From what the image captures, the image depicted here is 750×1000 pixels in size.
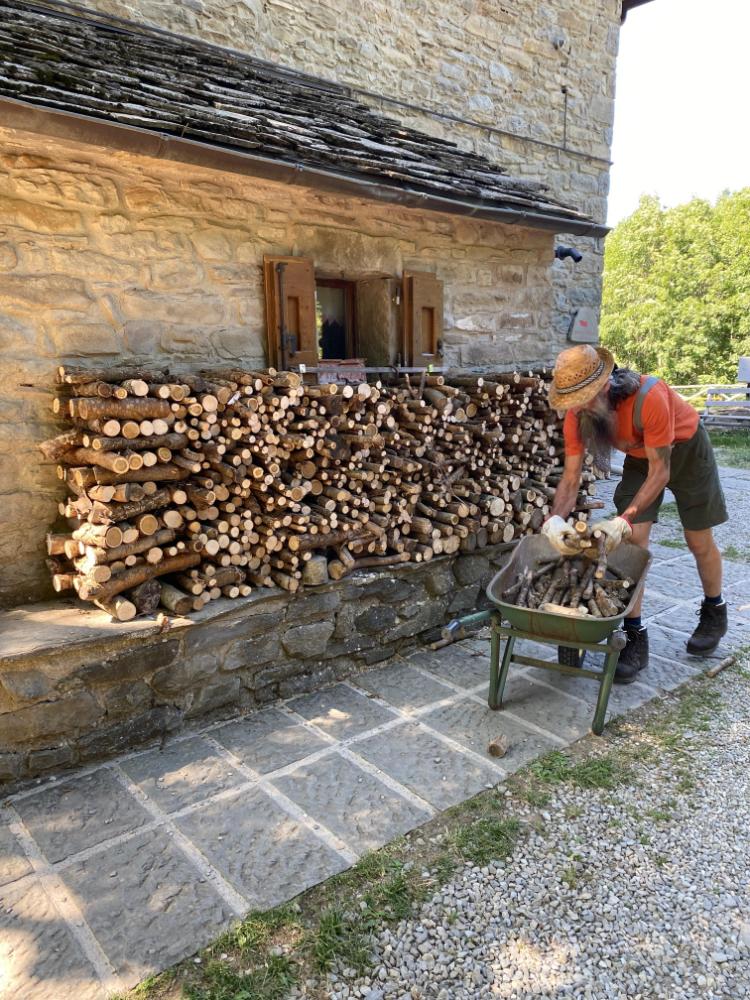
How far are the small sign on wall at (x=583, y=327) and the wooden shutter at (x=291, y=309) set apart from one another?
6.45 meters

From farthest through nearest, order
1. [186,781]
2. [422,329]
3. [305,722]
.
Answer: [422,329], [305,722], [186,781]

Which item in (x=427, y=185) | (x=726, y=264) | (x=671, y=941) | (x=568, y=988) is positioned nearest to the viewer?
(x=568, y=988)

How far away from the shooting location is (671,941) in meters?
2.47

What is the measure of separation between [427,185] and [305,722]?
3733 millimetres

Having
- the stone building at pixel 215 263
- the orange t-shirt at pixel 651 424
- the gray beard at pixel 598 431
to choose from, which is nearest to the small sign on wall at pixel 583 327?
the stone building at pixel 215 263

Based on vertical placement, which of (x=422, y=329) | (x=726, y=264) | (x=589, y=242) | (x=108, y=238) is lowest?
(x=422, y=329)

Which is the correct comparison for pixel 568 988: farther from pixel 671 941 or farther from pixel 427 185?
pixel 427 185

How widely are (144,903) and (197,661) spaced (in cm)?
138

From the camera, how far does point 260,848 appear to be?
2926mm

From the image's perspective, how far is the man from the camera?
12.4ft

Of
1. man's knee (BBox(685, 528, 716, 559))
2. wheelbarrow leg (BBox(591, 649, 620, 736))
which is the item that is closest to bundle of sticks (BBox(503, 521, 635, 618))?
wheelbarrow leg (BBox(591, 649, 620, 736))

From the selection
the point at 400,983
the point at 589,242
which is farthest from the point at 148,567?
the point at 589,242

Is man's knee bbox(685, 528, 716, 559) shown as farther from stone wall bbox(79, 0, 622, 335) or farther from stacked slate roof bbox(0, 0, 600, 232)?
stone wall bbox(79, 0, 622, 335)

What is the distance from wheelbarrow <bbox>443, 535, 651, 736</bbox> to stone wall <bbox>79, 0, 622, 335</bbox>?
18.2 ft
